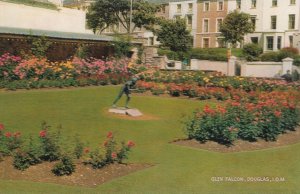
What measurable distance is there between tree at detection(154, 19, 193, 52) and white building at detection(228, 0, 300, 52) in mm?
10791

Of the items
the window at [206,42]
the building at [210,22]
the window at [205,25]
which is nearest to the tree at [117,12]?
the building at [210,22]

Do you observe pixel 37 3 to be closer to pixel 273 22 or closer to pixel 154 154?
pixel 154 154

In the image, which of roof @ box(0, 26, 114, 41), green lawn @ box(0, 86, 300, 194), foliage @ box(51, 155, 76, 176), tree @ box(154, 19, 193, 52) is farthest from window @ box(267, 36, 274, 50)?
foliage @ box(51, 155, 76, 176)

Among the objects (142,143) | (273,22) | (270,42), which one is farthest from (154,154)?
(273,22)

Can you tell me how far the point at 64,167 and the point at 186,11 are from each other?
213 ft

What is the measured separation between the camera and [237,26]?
58.9 m

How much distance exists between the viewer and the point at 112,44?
120 ft

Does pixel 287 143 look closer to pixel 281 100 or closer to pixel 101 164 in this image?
pixel 281 100

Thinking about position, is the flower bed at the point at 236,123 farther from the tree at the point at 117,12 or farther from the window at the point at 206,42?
the window at the point at 206,42

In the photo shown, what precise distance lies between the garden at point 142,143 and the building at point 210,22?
45.0 meters

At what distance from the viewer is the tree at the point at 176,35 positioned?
5691cm

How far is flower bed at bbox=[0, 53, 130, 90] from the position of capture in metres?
24.6

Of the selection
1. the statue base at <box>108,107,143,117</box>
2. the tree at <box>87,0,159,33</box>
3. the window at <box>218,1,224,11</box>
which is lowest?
the statue base at <box>108,107,143,117</box>

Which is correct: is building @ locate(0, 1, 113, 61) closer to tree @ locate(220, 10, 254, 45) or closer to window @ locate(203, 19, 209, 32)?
tree @ locate(220, 10, 254, 45)
